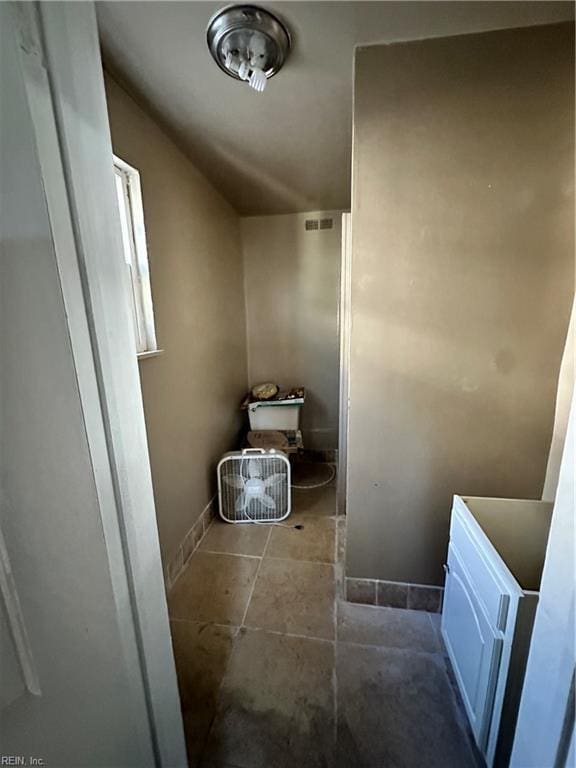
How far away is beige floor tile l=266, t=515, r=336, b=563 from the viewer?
1893mm

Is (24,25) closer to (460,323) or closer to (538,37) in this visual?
(460,323)

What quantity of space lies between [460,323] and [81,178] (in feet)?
4.32

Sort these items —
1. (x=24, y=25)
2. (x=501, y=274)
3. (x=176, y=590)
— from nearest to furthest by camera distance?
1. (x=24, y=25)
2. (x=501, y=274)
3. (x=176, y=590)

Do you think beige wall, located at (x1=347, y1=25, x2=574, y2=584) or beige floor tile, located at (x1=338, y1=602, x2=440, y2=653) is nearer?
beige wall, located at (x1=347, y1=25, x2=574, y2=584)

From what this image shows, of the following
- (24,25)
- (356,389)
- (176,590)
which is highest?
(24,25)

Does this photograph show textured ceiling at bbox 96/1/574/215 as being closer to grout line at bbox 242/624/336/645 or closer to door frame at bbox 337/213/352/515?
door frame at bbox 337/213/352/515

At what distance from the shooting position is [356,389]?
1403 mm

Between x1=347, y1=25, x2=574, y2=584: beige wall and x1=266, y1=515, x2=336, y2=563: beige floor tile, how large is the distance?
1.78 ft

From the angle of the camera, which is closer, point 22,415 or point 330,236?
point 22,415

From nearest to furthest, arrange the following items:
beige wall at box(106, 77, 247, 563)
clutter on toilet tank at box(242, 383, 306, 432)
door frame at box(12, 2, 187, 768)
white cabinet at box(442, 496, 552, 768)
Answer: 1. door frame at box(12, 2, 187, 768)
2. white cabinet at box(442, 496, 552, 768)
3. beige wall at box(106, 77, 247, 563)
4. clutter on toilet tank at box(242, 383, 306, 432)

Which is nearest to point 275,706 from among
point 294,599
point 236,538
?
point 294,599

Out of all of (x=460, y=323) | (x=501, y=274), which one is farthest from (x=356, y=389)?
(x=501, y=274)

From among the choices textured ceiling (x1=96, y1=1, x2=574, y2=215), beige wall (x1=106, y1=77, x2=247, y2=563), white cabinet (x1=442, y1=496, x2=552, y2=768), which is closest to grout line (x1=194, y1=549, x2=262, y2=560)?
beige wall (x1=106, y1=77, x2=247, y2=563)

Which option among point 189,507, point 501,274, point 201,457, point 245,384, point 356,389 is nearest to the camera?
point 501,274
